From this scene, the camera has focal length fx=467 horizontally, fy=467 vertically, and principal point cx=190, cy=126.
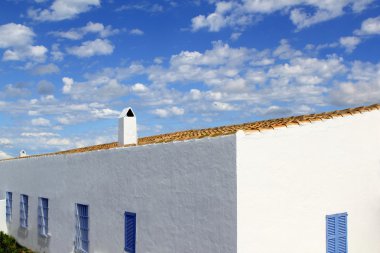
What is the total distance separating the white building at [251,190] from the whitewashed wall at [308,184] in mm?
17

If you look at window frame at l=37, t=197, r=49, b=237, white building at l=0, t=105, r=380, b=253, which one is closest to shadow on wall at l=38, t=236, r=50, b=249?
window frame at l=37, t=197, r=49, b=237

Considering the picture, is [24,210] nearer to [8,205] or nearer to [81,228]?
[8,205]

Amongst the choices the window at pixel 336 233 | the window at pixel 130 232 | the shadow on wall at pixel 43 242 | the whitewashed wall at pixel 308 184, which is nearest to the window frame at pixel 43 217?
the shadow on wall at pixel 43 242

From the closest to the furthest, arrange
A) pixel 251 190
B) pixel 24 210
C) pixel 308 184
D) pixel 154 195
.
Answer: pixel 251 190 → pixel 308 184 → pixel 154 195 → pixel 24 210

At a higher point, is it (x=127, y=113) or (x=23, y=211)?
(x=127, y=113)

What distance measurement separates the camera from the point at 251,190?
7.69 metres

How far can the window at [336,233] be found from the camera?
8.71m

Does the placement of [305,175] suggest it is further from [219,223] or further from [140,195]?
[140,195]

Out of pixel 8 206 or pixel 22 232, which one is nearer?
pixel 22 232

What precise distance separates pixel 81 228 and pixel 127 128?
9.94ft

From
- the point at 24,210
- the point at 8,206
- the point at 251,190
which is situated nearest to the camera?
the point at 251,190

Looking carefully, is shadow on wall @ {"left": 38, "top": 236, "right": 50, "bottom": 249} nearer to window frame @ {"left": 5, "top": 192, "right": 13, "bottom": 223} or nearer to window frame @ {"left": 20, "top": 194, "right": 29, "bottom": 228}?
window frame @ {"left": 20, "top": 194, "right": 29, "bottom": 228}

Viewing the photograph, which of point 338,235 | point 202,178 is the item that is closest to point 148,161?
point 202,178

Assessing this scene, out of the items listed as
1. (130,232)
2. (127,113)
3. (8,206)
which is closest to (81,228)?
(130,232)
